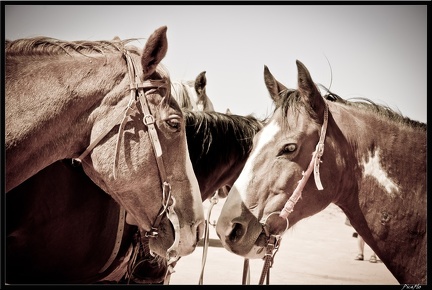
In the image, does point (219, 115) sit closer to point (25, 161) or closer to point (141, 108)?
point (141, 108)

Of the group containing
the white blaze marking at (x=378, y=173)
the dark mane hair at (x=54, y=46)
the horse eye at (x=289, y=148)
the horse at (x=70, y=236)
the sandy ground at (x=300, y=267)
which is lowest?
the sandy ground at (x=300, y=267)

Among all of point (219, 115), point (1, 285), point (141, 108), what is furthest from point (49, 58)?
point (219, 115)

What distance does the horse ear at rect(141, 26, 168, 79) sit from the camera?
87.4 inches

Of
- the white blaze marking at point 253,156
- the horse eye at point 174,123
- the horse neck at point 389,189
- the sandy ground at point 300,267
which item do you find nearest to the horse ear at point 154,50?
the horse eye at point 174,123

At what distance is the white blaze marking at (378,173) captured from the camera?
270cm

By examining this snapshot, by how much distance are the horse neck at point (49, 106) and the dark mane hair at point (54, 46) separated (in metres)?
0.05

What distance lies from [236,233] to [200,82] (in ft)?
8.52

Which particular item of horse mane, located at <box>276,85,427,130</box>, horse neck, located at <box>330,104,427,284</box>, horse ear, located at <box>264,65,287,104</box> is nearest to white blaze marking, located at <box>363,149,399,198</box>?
horse neck, located at <box>330,104,427,284</box>

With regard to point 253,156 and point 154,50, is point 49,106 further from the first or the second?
point 253,156

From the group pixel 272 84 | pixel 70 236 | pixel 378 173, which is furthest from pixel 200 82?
pixel 378 173

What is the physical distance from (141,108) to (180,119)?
246 millimetres

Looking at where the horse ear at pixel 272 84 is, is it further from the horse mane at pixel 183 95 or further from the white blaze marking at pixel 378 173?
the horse mane at pixel 183 95

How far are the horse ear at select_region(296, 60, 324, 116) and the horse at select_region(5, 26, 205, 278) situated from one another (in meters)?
0.83

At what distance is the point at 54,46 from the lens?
2.33 m
